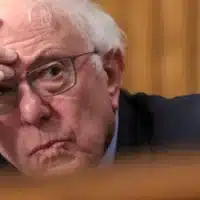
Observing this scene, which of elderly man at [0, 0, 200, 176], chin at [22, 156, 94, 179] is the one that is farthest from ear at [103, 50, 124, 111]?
chin at [22, 156, 94, 179]

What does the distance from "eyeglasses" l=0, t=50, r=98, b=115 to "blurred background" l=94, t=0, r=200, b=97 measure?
0.10m

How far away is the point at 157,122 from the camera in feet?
2.85

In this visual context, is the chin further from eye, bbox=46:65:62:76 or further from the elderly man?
eye, bbox=46:65:62:76

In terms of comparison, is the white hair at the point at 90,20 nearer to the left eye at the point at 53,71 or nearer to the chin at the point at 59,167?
the left eye at the point at 53,71

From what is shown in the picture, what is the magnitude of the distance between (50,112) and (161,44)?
24 cm

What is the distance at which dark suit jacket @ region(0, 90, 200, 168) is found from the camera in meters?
0.84

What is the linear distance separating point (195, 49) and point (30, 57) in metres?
0.29

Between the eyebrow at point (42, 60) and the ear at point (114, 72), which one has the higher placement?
the eyebrow at point (42, 60)

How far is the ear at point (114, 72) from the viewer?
87 centimetres

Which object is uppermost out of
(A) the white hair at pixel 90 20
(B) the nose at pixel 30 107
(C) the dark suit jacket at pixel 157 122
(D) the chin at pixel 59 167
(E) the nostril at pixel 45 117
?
(A) the white hair at pixel 90 20

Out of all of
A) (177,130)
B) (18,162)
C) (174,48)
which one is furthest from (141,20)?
(18,162)

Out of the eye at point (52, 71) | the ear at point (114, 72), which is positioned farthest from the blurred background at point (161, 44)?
the eye at point (52, 71)

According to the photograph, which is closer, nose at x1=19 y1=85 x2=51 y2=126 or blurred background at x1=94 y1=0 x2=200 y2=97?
nose at x1=19 y1=85 x2=51 y2=126

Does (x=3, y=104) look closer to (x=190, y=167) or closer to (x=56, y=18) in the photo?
(x=56, y=18)
